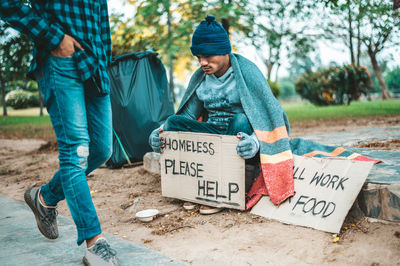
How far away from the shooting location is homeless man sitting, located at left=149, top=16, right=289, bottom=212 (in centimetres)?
233

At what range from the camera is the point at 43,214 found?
1863 mm

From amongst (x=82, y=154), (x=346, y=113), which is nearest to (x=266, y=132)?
(x=82, y=154)

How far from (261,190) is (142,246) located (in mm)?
897

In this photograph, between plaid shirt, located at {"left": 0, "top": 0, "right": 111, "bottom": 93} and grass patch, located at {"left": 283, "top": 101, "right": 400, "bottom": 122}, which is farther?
grass patch, located at {"left": 283, "top": 101, "right": 400, "bottom": 122}

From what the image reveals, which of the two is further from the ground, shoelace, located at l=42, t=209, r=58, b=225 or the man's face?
the man's face

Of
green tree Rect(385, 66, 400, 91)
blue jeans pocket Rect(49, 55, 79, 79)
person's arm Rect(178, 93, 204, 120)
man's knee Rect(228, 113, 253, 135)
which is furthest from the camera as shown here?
green tree Rect(385, 66, 400, 91)

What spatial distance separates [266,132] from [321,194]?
1.73ft

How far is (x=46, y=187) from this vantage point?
72.5 inches

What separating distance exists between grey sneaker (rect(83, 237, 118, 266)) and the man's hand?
88 cm

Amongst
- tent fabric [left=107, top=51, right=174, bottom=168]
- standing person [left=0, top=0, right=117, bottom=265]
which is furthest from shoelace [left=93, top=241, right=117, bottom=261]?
tent fabric [left=107, top=51, right=174, bottom=168]

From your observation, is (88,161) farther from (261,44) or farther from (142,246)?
(261,44)

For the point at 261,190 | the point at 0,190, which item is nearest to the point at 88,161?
the point at 261,190

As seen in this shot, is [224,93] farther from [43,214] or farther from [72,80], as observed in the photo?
[43,214]

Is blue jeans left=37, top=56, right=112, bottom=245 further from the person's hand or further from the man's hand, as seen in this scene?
the person's hand
